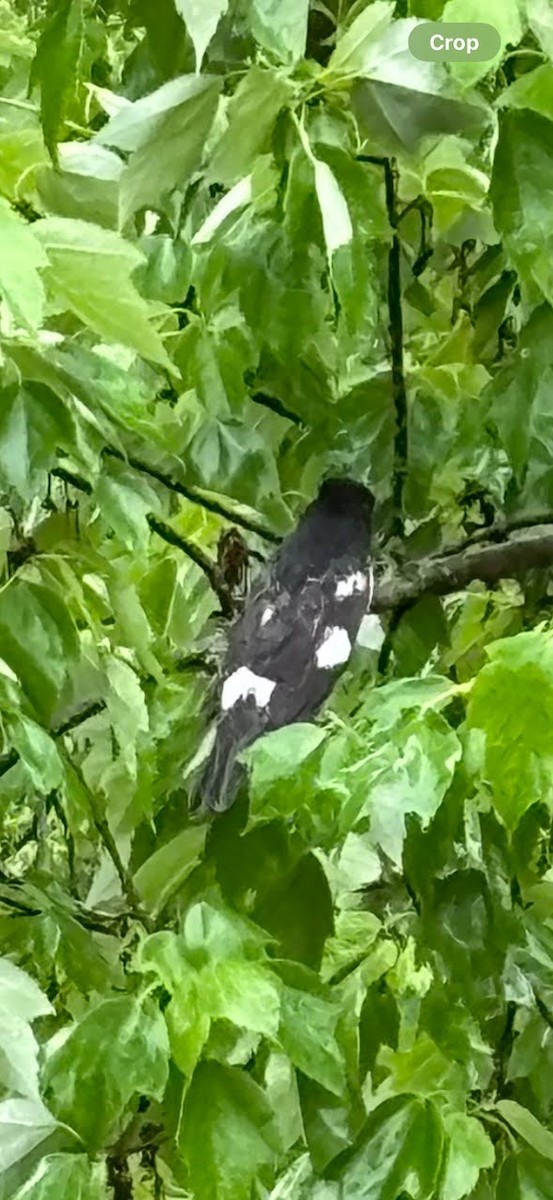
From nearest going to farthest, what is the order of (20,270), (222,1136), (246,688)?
(20,270)
(222,1136)
(246,688)

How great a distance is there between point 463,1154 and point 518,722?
20 centimetres

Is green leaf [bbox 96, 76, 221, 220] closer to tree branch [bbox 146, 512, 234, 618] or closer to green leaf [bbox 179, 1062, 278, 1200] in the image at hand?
tree branch [bbox 146, 512, 234, 618]

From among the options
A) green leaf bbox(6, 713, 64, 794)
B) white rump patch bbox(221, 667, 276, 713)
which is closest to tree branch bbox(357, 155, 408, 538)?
white rump patch bbox(221, 667, 276, 713)

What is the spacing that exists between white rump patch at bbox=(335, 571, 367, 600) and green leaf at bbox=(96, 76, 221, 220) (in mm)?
194

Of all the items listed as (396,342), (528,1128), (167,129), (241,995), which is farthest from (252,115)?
(528,1128)

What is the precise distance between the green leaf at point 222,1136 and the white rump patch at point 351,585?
0.20 metres

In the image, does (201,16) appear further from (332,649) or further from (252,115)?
(332,649)

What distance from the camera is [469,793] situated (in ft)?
1.45

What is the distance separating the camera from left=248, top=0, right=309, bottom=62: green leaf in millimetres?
373

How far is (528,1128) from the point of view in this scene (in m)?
0.51

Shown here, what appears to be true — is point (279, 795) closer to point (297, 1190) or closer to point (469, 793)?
point (469, 793)

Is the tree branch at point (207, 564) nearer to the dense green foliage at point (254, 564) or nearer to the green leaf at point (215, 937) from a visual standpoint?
the dense green foliage at point (254, 564)

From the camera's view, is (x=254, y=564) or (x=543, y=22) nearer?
(x=543, y=22)

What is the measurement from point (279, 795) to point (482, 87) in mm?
253
